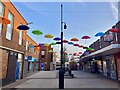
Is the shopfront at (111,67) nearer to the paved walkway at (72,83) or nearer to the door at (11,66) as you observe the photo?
the paved walkway at (72,83)

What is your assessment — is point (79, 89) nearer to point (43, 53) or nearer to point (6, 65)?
point (6, 65)

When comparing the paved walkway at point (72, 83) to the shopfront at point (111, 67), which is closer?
the paved walkway at point (72, 83)

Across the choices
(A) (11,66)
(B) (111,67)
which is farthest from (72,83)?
(B) (111,67)

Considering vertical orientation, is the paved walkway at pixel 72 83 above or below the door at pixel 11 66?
below

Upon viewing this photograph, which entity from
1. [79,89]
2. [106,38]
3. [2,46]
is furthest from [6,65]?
[106,38]

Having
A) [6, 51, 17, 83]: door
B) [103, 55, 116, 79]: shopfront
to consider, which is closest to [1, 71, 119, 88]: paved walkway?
[6, 51, 17, 83]: door

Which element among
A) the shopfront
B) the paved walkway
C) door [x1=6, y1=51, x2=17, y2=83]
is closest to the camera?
the paved walkway

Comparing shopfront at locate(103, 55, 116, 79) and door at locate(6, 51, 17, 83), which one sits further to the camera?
Answer: shopfront at locate(103, 55, 116, 79)

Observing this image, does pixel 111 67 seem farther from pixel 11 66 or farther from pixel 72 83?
pixel 11 66

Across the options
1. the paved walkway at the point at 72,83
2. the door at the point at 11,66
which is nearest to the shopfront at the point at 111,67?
the paved walkway at the point at 72,83

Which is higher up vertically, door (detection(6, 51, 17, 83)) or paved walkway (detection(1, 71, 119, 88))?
door (detection(6, 51, 17, 83))

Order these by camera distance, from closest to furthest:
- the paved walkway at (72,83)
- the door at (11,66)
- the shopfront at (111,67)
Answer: the paved walkway at (72,83), the door at (11,66), the shopfront at (111,67)

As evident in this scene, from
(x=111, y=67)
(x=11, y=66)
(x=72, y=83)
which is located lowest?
(x=72, y=83)

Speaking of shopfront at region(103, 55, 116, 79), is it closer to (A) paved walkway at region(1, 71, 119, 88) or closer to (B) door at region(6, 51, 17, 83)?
(A) paved walkway at region(1, 71, 119, 88)
